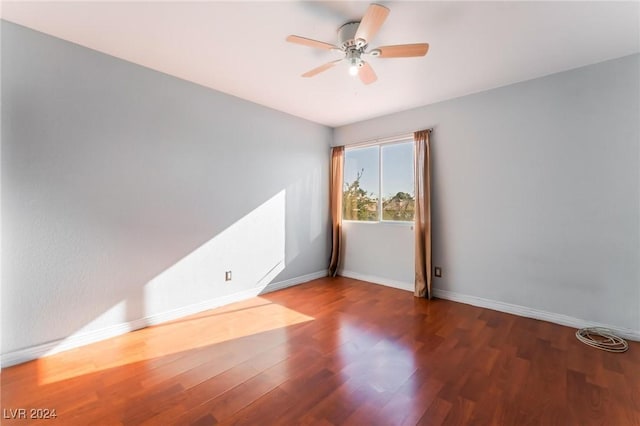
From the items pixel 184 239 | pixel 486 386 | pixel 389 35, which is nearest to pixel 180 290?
pixel 184 239

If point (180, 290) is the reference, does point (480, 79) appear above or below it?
above

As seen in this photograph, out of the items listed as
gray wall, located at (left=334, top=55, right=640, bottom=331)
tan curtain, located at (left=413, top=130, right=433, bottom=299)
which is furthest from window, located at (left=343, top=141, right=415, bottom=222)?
gray wall, located at (left=334, top=55, right=640, bottom=331)

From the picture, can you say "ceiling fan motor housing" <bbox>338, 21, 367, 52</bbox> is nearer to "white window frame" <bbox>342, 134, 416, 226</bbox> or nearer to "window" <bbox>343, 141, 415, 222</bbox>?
"white window frame" <bbox>342, 134, 416, 226</bbox>

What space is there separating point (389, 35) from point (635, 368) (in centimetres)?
317

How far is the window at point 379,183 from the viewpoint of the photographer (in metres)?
3.97

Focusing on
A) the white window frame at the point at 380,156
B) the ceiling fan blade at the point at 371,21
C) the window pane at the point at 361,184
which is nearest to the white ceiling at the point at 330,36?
the ceiling fan blade at the point at 371,21

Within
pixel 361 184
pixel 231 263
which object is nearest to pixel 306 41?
pixel 231 263

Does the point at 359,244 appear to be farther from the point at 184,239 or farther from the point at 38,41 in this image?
the point at 38,41

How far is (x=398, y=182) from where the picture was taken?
Answer: 407 centimetres

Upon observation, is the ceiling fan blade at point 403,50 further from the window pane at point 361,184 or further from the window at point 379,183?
the window pane at point 361,184

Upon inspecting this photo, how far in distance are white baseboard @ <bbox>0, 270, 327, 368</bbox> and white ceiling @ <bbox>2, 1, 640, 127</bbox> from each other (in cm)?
254

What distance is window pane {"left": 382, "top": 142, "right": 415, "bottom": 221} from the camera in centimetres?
393

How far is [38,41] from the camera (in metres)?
2.14

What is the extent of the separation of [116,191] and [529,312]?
4427mm
